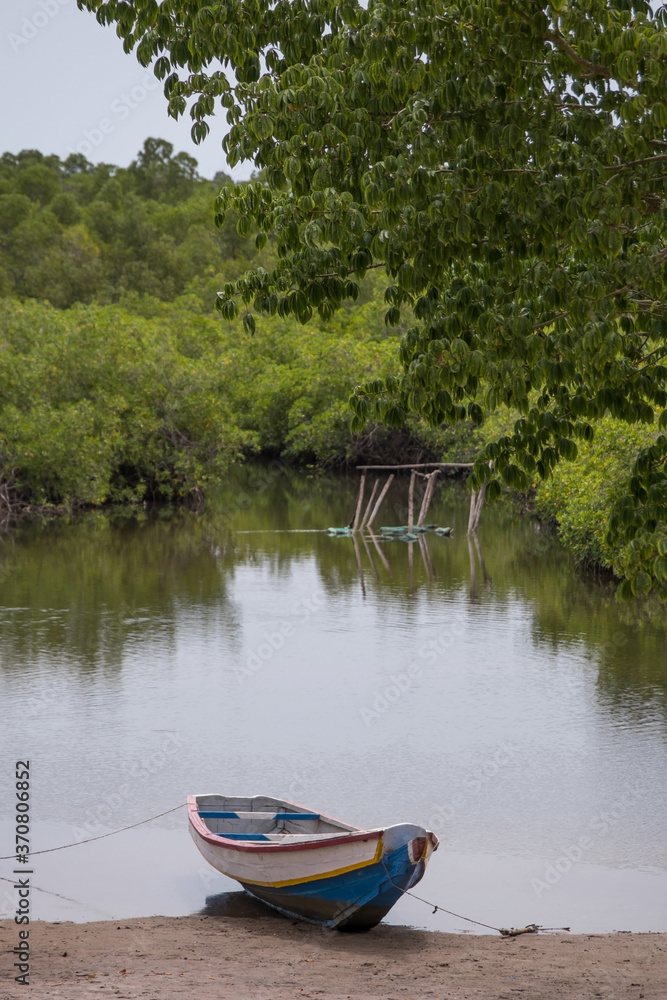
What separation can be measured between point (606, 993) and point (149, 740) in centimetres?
682

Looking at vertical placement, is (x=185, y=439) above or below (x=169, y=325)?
below

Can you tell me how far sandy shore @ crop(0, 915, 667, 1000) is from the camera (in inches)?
248

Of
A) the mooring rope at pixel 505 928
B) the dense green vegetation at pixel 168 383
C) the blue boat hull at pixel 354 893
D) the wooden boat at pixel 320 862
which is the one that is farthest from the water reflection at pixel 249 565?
the blue boat hull at pixel 354 893

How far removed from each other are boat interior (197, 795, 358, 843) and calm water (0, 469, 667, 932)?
1.56ft

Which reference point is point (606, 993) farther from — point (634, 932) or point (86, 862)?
point (86, 862)

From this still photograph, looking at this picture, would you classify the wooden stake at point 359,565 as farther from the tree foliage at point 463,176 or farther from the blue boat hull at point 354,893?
the tree foliage at point 463,176

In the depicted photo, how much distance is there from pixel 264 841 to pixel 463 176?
487cm

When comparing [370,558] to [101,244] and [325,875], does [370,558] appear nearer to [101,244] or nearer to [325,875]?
[325,875]

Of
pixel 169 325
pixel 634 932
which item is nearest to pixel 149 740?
pixel 634 932

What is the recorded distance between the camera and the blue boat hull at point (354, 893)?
726cm

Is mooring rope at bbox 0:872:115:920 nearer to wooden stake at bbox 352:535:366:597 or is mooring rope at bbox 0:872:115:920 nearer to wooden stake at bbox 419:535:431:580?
wooden stake at bbox 352:535:366:597

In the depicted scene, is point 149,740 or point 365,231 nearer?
point 365,231

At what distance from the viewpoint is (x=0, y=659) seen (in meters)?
15.8

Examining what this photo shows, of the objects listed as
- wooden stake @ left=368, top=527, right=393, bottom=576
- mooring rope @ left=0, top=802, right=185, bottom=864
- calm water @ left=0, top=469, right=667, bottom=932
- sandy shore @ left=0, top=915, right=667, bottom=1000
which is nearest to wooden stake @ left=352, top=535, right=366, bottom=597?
calm water @ left=0, top=469, right=667, bottom=932
